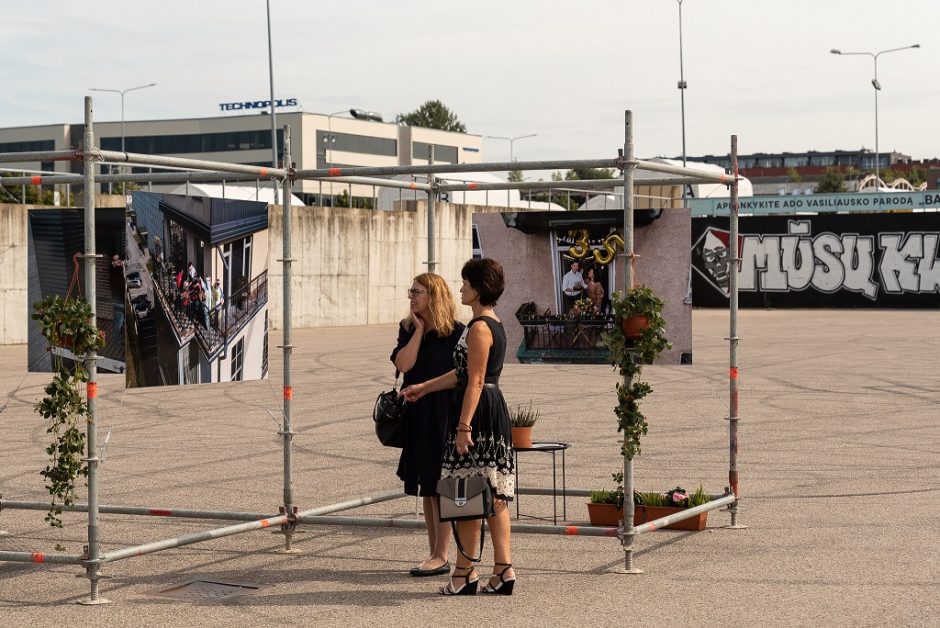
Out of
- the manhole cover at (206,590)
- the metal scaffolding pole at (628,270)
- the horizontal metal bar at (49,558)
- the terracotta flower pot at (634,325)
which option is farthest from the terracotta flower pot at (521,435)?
the horizontal metal bar at (49,558)

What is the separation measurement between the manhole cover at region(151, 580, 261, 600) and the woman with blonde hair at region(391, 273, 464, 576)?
1003mm

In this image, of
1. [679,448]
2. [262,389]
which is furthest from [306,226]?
[679,448]

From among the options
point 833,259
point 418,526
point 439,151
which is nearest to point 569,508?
point 418,526

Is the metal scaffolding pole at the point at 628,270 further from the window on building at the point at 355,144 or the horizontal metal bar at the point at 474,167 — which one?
the window on building at the point at 355,144

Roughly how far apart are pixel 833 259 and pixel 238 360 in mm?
39968

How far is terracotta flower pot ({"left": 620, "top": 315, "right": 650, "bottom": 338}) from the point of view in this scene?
7.53m

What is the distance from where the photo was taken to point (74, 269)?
839 centimetres

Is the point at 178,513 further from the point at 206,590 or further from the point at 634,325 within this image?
the point at 634,325

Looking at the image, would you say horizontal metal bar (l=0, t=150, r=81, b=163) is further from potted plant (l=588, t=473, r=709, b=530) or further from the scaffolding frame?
potted plant (l=588, t=473, r=709, b=530)

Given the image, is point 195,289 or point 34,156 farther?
point 195,289

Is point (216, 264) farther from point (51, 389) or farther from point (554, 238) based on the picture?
point (554, 238)

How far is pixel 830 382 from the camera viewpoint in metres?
18.8

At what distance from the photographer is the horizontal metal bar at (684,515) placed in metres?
7.90

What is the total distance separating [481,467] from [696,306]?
41699mm
